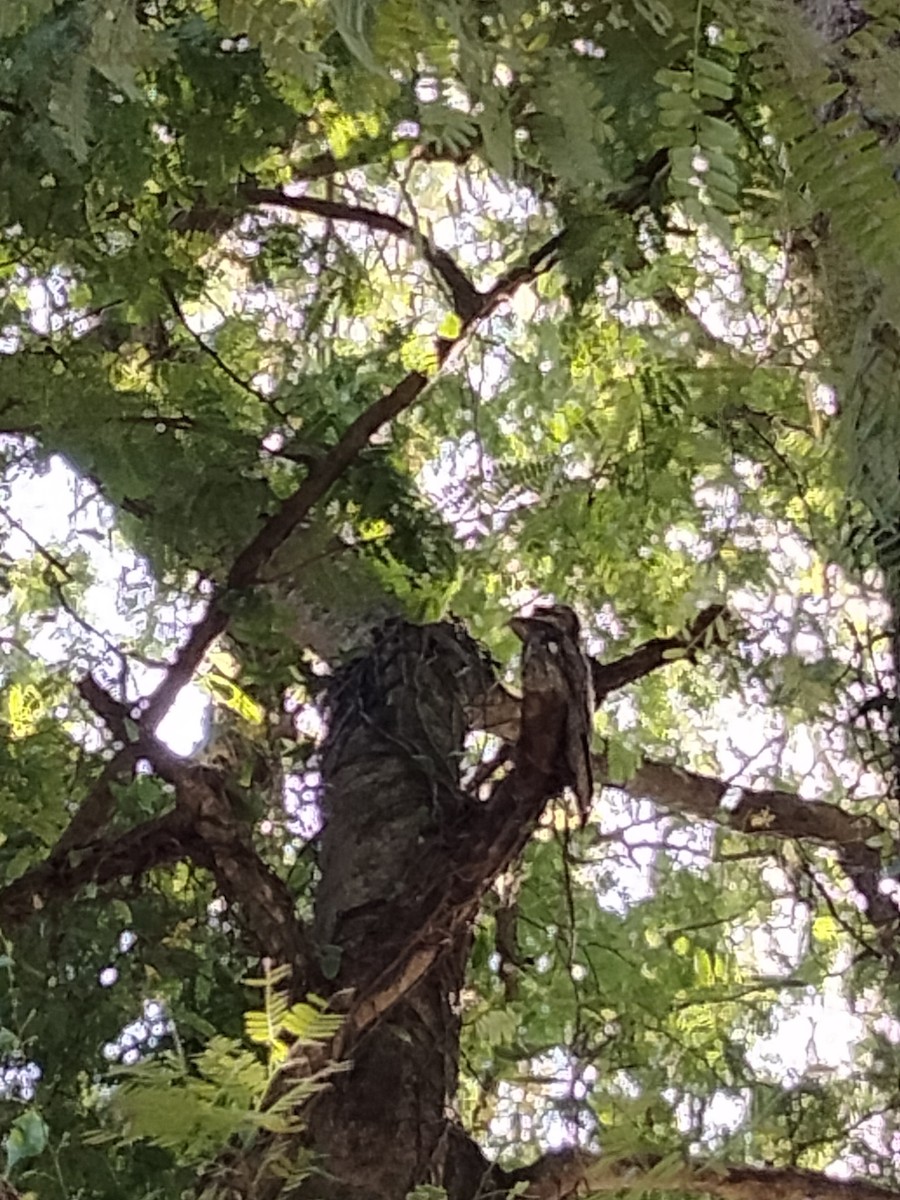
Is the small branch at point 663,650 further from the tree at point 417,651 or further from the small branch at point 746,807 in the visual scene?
the small branch at point 746,807

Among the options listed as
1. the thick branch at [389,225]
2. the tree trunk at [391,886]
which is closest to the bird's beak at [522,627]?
the tree trunk at [391,886]

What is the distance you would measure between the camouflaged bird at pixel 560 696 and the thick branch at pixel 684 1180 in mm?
442

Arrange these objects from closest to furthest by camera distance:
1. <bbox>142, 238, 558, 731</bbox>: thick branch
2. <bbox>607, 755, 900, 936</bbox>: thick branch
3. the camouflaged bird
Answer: the camouflaged bird
<bbox>142, 238, 558, 731</bbox>: thick branch
<bbox>607, 755, 900, 936</bbox>: thick branch

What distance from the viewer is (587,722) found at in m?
1.62

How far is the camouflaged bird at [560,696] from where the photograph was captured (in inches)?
62.0

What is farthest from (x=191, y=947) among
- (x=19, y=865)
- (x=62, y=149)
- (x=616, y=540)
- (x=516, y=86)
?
(x=516, y=86)

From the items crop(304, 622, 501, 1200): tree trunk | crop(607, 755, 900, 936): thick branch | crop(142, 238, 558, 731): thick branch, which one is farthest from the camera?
crop(607, 755, 900, 936): thick branch

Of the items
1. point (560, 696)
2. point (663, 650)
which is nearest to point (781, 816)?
point (663, 650)

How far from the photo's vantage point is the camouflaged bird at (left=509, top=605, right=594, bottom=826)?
157 cm

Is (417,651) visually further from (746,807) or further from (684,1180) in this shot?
(684,1180)

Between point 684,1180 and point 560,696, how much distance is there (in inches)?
25.7

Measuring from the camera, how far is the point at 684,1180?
173cm

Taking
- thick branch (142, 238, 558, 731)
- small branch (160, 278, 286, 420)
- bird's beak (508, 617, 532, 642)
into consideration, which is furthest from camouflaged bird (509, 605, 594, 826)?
small branch (160, 278, 286, 420)

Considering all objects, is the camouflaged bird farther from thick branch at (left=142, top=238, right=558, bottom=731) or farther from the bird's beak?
thick branch at (left=142, top=238, right=558, bottom=731)
